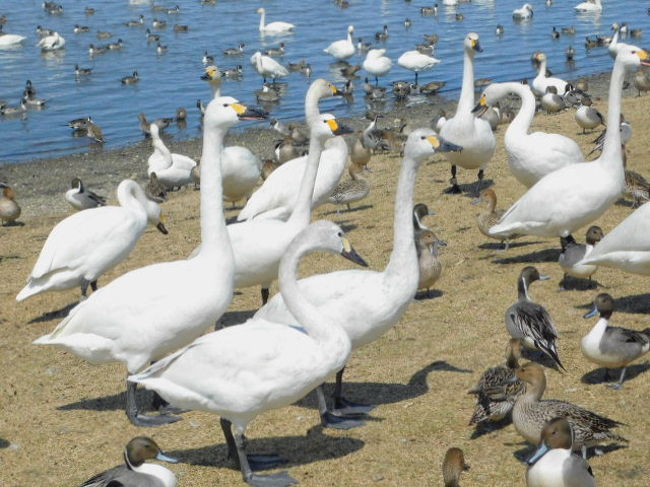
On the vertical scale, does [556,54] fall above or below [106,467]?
below

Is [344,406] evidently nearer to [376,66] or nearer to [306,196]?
[306,196]

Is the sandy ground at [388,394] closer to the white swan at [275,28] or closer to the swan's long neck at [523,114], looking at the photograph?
the swan's long neck at [523,114]

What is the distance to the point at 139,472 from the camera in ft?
19.1

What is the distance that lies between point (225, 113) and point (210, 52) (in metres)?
29.7

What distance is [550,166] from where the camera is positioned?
37.7ft

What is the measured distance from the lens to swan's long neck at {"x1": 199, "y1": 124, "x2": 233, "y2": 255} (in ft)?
24.1

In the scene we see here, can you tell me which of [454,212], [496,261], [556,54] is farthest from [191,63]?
[496,261]

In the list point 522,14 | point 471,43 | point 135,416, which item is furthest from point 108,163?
point 522,14

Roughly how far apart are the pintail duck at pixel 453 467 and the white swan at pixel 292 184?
5.72 m

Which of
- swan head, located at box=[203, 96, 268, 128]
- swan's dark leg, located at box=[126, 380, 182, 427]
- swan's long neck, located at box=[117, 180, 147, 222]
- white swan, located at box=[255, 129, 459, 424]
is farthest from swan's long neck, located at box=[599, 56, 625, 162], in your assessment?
swan's dark leg, located at box=[126, 380, 182, 427]

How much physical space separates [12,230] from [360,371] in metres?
8.19

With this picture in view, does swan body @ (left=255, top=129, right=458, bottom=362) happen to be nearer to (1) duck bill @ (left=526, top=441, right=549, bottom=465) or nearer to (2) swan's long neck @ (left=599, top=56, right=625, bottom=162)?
(1) duck bill @ (left=526, top=441, right=549, bottom=465)

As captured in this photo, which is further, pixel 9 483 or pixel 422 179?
pixel 422 179

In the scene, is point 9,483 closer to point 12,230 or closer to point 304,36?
point 12,230
